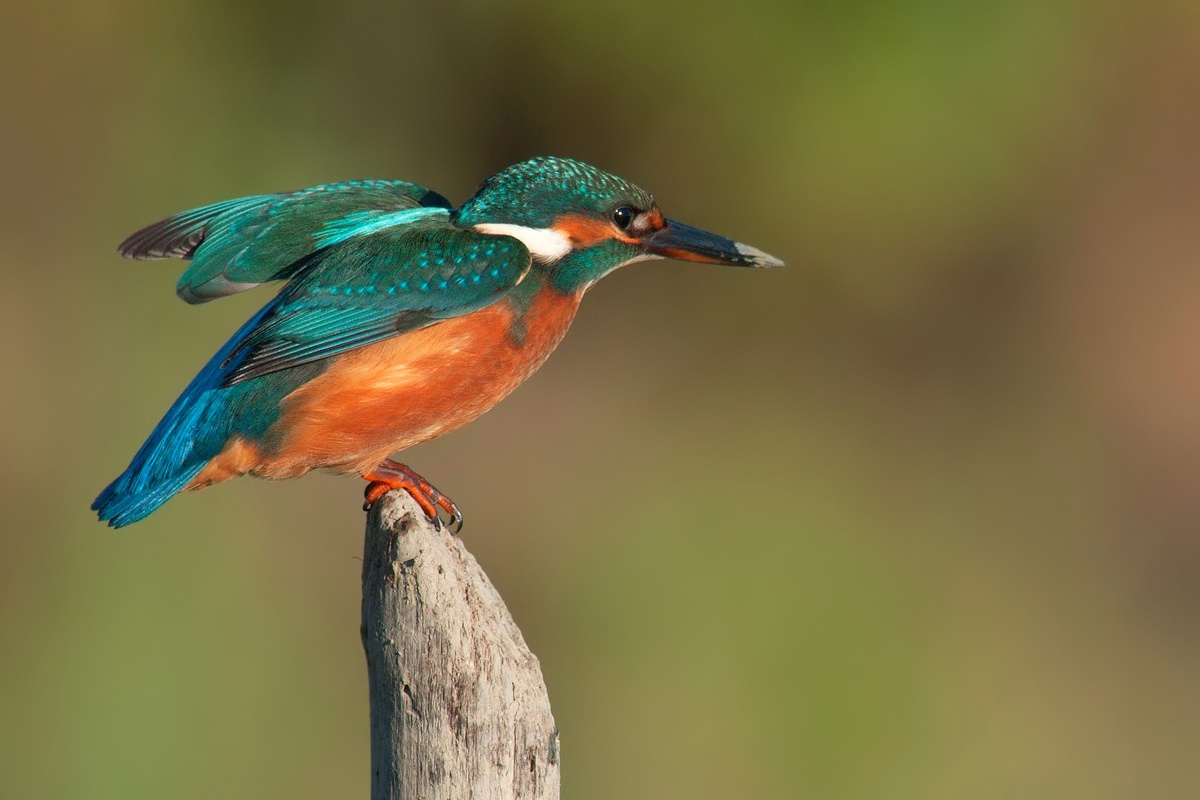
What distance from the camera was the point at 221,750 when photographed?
470 centimetres

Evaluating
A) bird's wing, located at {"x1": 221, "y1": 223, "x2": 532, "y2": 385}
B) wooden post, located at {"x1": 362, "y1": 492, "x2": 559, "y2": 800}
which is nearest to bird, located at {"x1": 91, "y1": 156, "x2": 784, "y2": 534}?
bird's wing, located at {"x1": 221, "y1": 223, "x2": 532, "y2": 385}

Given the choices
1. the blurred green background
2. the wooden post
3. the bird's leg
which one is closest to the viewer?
the wooden post

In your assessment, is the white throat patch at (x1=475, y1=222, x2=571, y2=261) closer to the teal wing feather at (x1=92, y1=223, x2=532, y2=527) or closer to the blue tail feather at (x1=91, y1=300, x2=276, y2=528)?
the teal wing feather at (x1=92, y1=223, x2=532, y2=527)

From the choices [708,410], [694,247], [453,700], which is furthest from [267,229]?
[708,410]

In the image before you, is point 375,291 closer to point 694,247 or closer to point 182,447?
point 182,447

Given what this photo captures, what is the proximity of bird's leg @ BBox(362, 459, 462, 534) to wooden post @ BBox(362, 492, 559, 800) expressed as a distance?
0.61 meters

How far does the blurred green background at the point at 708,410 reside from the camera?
4996 mm

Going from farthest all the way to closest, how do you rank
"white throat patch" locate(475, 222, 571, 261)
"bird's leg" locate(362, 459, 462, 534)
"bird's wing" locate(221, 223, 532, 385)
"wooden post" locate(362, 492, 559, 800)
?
1. "bird's leg" locate(362, 459, 462, 534)
2. "white throat patch" locate(475, 222, 571, 261)
3. "bird's wing" locate(221, 223, 532, 385)
4. "wooden post" locate(362, 492, 559, 800)

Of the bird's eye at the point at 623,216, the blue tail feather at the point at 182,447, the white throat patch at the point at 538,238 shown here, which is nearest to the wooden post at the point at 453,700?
the blue tail feather at the point at 182,447

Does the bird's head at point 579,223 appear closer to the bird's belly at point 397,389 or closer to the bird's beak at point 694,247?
the bird's beak at point 694,247

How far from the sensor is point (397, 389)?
2.79 m

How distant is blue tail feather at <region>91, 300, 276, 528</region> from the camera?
2744 millimetres

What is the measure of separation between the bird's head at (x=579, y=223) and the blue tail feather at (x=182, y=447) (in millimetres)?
531

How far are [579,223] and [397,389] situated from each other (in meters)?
0.53
